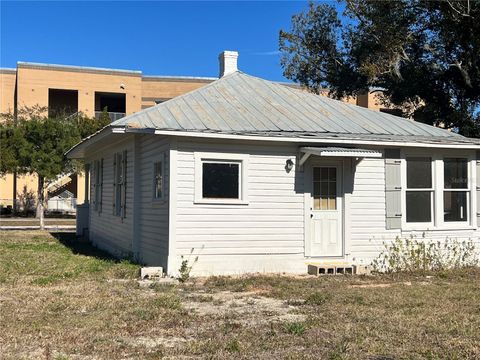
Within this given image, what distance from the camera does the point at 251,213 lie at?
10.7m

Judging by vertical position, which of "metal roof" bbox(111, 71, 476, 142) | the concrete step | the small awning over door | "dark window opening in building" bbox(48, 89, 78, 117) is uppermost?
"dark window opening in building" bbox(48, 89, 78, 117)

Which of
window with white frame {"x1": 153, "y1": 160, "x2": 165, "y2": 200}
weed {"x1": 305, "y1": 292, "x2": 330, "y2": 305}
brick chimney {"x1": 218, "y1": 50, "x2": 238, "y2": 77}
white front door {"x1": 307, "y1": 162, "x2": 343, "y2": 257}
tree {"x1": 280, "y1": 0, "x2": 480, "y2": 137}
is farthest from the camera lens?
tree {"x1": 280, "y1": 0, "x2": 480, "y2": 137}

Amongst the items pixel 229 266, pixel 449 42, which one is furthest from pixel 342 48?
pixel 229 266

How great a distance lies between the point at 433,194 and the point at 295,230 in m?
3.17

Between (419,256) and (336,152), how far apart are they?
2.97m

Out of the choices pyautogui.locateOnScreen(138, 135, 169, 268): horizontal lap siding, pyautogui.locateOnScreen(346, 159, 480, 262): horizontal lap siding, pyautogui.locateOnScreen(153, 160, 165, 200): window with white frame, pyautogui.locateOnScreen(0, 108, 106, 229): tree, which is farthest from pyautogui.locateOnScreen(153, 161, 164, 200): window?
pyautogui.locateOnScreen(0, 108, 106, 229): tree

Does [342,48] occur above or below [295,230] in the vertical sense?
above

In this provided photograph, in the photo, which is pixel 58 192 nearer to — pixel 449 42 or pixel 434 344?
pixel 449 42

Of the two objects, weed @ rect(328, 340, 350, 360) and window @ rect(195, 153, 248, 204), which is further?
window @ rect(195, 153, 248, 204)

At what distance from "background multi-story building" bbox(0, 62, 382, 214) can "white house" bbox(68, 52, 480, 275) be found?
27.4 meters

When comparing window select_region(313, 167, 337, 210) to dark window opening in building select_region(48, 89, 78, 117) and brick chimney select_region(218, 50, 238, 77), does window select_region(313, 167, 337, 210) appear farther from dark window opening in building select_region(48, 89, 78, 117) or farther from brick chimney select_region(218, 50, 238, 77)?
dark window opening in building select_region(48, 89, 78, 117)

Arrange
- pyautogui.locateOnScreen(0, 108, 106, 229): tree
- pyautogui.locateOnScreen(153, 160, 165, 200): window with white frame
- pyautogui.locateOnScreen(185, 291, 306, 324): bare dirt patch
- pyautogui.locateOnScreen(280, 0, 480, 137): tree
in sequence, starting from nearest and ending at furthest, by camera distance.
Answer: pyautogui.locateOnScreen(185, 291, 306, 324): bare dirt patch
pyautogui.locateOnScreen(153, 160, 165, 200): window with white frame
pyautogui.locateOnScreen(280, 0, 480, 137): tree
pyautogui.locateOnScreen(0, 108, 106, 229): tree

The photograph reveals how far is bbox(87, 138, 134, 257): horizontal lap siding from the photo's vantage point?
41.5ft

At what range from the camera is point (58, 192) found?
3997 centimetres
